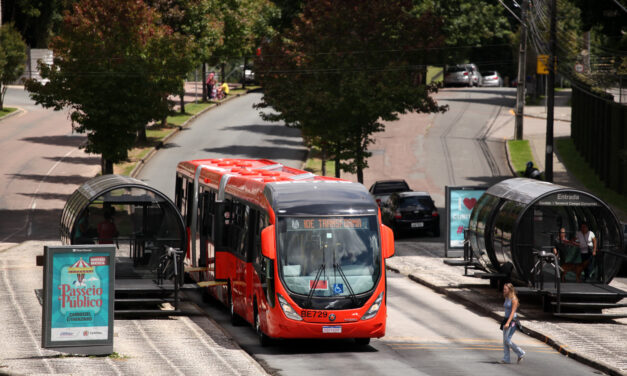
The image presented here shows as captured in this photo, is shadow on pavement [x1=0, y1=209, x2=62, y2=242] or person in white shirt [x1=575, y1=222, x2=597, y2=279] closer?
person in white shirt [x1=575, y1=222, x2=597, y2=279]

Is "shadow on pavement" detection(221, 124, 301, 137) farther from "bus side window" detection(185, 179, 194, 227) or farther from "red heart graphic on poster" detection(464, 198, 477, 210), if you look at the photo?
"bus side window" detection(185, 179, 194, 227)

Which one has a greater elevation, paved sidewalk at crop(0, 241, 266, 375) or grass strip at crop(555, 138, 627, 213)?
grass strip at crop(555, 138, 627, 213)

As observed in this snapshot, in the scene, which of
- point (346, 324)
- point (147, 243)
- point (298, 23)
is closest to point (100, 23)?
point (298, 23)

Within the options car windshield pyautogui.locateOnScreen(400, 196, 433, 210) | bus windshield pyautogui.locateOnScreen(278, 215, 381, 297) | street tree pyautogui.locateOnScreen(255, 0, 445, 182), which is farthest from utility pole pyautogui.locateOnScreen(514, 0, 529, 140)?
bus windshield pyautogui.locateOnScreen(278, 215, 381, 297)

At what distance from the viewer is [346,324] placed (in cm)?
1830

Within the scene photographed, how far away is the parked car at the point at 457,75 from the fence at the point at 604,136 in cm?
3041

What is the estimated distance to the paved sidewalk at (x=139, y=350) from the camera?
16281 millimetres

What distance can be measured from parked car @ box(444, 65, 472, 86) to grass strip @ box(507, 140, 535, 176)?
2936 cm

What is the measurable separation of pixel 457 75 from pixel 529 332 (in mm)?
72519

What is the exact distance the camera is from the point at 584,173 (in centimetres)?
5500

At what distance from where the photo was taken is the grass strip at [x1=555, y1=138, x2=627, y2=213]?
154 ft

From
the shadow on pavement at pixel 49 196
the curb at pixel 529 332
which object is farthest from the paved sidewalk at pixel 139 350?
the shadow on pavement at pixel 49 196

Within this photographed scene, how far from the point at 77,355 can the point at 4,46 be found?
60.1 m

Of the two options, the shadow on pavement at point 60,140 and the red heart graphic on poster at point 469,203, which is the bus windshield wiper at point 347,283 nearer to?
the red heart graphic on poster at point 469,203
